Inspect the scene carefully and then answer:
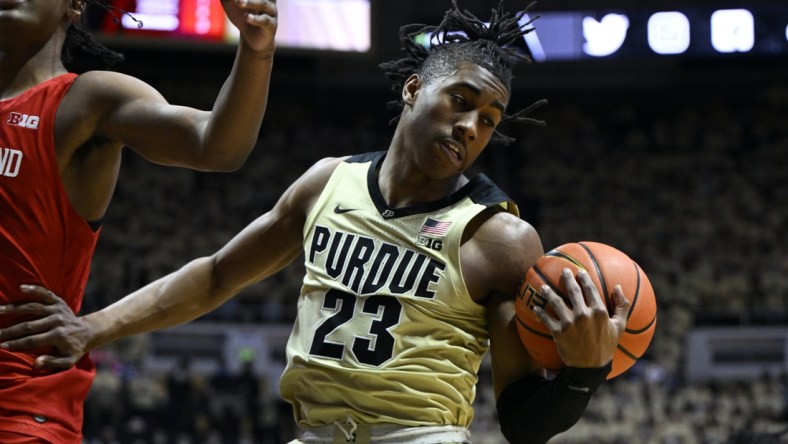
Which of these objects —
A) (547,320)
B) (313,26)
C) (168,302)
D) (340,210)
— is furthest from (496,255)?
(313,26)

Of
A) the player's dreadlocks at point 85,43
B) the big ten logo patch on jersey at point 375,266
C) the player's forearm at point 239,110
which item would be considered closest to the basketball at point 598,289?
the big ten logo patch on jersey at point 375,266

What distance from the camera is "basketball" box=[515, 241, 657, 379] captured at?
3.32 m

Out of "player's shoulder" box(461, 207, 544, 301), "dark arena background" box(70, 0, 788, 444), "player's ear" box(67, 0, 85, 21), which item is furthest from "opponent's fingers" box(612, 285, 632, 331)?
"dark arena background" box(70, 0, 788, 444)

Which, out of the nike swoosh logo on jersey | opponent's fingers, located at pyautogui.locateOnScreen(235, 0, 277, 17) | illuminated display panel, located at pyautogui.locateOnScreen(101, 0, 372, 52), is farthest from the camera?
illuminated display panel, located at pyautogui.locateOnScreen(101, 0, 372, 52)

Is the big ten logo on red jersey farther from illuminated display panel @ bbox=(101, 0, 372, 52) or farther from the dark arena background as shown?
illuminated display panel @ bbox=(101, 0, 372, 52)

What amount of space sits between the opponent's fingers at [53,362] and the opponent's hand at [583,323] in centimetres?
142

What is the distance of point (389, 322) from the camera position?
341 centimetres

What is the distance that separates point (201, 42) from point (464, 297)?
15571 mm

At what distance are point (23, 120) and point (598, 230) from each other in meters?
17.0

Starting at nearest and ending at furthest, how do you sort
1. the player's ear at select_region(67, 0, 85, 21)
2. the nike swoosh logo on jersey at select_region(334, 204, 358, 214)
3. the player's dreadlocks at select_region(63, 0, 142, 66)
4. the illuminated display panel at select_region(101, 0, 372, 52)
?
1. the player's ear at select_region(67, 0, 85, 21)
2. the player's dreadlocks at select_region(63, 0, 142, 66)
3. the nike swoosh logo on jersey at select_region(334, 204, 358, 214)
4. the illuminated display panel at select_region(101, 0, 372, 52)

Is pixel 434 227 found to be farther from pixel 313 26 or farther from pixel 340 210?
pixel 313 26

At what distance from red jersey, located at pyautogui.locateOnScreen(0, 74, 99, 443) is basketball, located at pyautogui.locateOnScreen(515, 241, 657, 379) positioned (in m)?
1.44

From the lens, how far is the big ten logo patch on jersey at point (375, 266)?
11.3 feet

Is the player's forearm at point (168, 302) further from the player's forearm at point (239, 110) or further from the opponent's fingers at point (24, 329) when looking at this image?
the player's forearm at point (239, 110)
